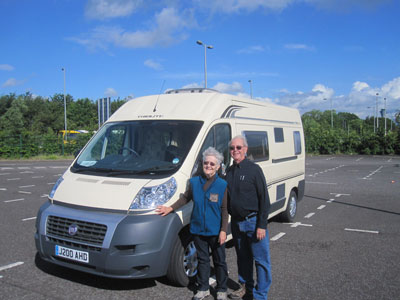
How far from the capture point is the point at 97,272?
13.0 ft

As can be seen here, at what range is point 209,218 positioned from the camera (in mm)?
3873

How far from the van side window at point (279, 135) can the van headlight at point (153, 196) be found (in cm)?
352

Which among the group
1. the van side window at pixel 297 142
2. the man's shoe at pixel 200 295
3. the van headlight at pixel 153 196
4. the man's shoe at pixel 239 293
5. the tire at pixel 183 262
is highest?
the van side window at pixel 297 142

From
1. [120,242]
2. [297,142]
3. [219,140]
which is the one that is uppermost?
[219,140]

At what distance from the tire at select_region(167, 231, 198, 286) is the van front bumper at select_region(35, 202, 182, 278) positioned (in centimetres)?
10

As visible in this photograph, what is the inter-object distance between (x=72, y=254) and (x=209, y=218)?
5.18 feet

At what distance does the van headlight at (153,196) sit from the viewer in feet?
13.4

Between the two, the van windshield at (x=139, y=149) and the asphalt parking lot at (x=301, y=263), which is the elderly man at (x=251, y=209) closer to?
the asphalt parking lot at (x=301, y=263)

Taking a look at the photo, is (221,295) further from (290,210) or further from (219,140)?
(290,210)

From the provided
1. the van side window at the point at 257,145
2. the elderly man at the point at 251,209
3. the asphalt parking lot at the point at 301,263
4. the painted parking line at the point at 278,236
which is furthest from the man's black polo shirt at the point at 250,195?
the painted parking line at the point at 278,236

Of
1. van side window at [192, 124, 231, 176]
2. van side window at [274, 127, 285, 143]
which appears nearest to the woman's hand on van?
van side window at [192, 124, 231, 176]

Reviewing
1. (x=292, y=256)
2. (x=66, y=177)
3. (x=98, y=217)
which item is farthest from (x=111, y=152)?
(x=292, y=256)

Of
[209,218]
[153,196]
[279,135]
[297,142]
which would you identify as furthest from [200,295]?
[297,142]

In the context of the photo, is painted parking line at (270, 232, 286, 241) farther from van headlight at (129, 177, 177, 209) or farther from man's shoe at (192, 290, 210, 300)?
van headlight at (129, 177, 177, 209)
